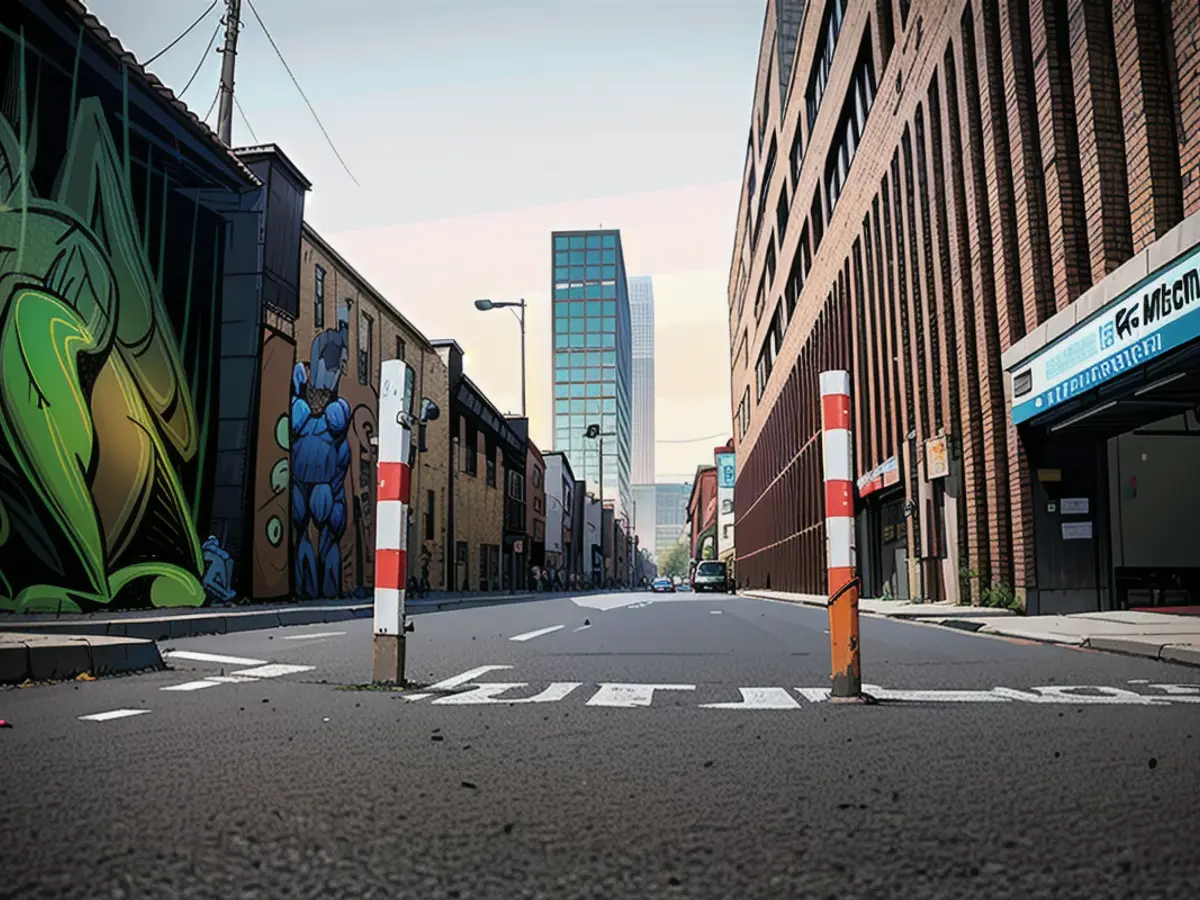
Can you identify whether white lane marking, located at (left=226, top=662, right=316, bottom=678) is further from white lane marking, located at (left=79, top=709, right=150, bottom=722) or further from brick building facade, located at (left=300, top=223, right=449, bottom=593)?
brick building facade, located at (left=300, top=223, right=449, bottom=593)

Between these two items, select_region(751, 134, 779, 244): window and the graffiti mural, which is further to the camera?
select_region(751, 134, 779, 244): window

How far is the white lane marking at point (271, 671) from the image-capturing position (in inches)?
270

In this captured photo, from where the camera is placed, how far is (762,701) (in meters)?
5.36

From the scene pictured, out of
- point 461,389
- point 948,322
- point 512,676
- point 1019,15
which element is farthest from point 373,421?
point 512,676

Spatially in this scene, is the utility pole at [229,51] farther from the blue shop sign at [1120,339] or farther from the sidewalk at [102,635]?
the blue shop sign at [1120,339]

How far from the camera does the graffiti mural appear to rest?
14.0 metres

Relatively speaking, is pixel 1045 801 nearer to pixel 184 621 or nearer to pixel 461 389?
pixel 184 621

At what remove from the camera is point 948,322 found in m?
20.6

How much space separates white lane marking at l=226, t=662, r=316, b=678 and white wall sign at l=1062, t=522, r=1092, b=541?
13.1 meters

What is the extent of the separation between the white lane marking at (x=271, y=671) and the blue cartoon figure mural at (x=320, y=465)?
623 inches

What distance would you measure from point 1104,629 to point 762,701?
759 centimetres

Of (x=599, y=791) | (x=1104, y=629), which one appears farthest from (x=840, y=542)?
(x=1104, y=629)

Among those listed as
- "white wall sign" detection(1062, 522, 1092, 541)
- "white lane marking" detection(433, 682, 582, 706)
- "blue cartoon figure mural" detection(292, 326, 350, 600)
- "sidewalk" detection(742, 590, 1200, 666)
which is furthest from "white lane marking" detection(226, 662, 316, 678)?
"blue cartoon figure mural" detection(292, 326, 350, 600)

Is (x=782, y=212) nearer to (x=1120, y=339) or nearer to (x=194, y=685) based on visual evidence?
(x=1120, y=339)
